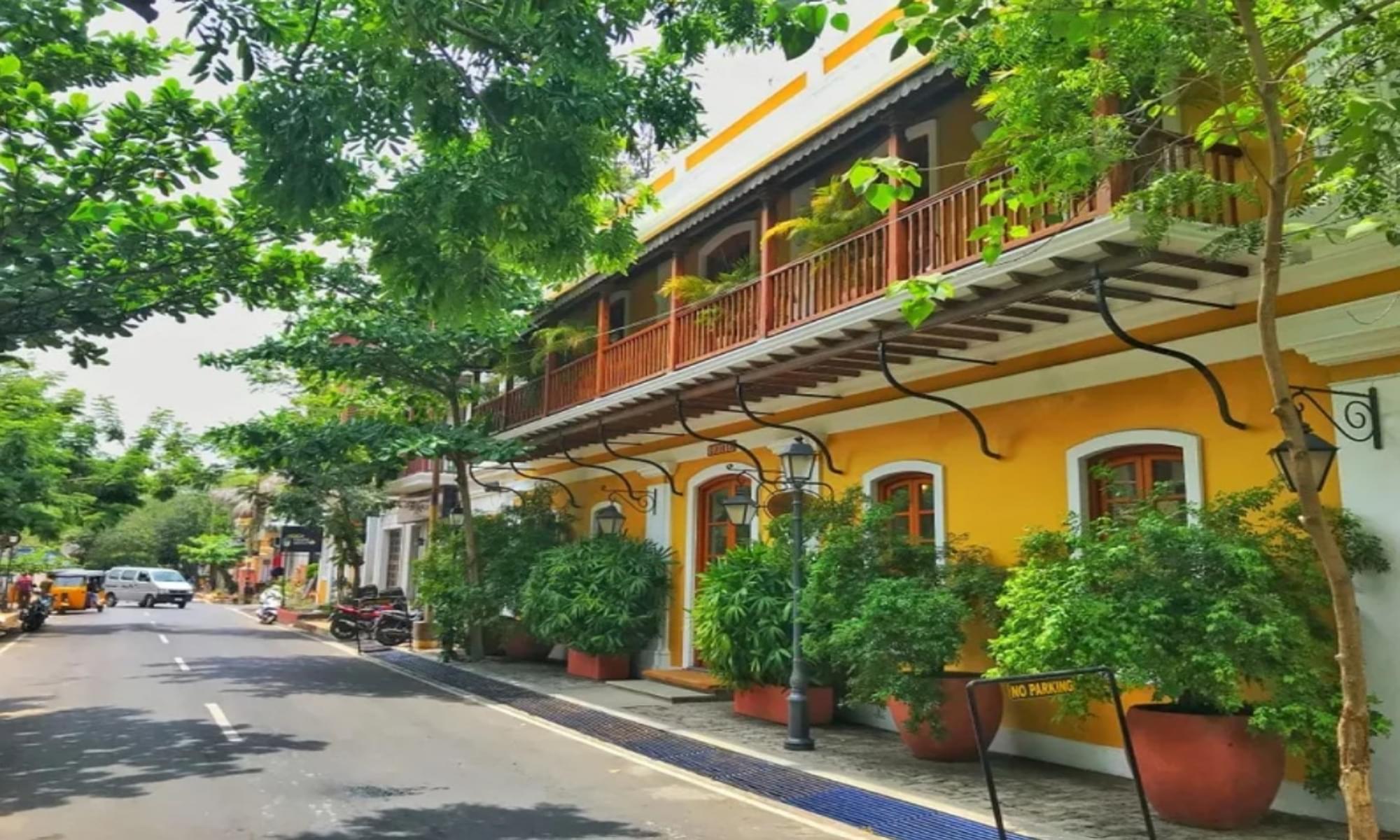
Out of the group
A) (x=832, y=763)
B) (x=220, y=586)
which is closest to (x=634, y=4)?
(x=832, y=763)

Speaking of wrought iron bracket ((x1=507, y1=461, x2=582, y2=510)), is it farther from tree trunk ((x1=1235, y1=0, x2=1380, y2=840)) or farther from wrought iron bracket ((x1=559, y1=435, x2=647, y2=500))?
tree trunk ((x1=1235, y1=0, x2=1380, y2=840))

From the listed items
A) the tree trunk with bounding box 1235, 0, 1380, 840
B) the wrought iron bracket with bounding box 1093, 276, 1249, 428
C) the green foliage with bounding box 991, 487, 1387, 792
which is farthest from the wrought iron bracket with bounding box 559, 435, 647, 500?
the tree trunk with bounding box 1235, 0, 1380, 840

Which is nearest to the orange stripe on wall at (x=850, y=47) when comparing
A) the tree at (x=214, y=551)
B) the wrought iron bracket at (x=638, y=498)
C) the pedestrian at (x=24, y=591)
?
the wrought iron bracket at (x=638, y=498)

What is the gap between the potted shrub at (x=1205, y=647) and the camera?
627cm

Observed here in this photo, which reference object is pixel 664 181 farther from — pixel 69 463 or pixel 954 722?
pixel 69 463

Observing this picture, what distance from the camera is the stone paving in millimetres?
6633

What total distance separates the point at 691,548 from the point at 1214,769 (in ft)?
30.6

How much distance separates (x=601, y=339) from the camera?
595 inches

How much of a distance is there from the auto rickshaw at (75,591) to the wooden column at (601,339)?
90.7 ft

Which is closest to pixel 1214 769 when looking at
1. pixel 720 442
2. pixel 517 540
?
pixel 720 442

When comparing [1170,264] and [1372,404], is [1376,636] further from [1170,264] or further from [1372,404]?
[1170,264]

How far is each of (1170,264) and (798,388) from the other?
5280mm

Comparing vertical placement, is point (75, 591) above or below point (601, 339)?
below

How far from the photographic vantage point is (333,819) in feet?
22.1
